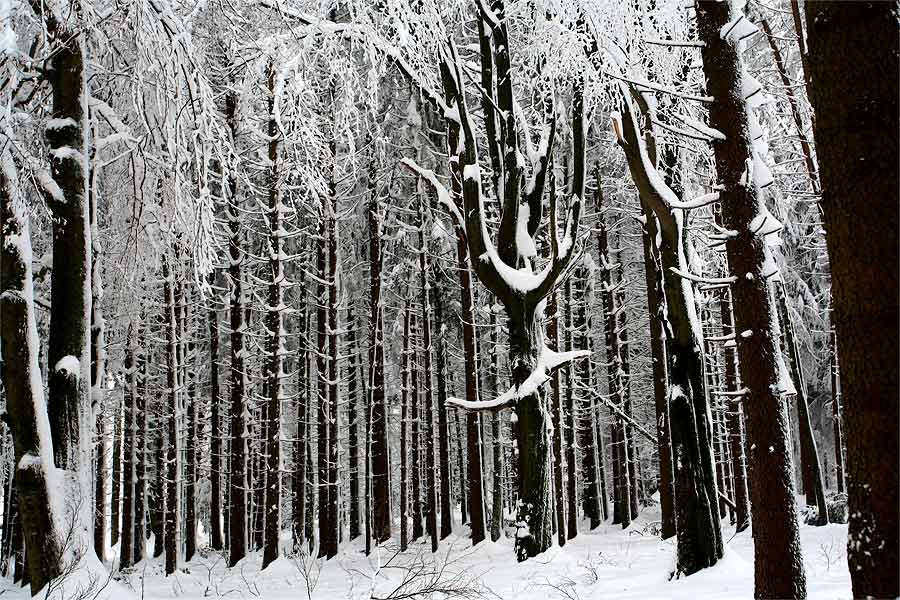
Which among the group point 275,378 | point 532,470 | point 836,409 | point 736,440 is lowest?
point 736,440

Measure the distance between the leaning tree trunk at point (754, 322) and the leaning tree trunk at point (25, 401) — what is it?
579 centimetres

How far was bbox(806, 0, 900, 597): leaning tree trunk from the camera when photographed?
2.39 metres

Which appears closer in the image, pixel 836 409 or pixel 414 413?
pixel 836 409

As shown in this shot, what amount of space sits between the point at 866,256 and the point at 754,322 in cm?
285

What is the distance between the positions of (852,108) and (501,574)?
641cm

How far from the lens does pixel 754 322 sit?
5133mm

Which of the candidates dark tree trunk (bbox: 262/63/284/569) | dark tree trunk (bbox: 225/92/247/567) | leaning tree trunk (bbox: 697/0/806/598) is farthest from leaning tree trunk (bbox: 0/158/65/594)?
dark tree trunk (bbox: 225/92/247/567)

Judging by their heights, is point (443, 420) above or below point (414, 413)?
below

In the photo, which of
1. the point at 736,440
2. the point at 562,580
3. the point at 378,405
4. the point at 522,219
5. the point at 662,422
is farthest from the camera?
the point at 378,405

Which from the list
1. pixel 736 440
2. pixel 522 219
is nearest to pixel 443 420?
pixel 736 440

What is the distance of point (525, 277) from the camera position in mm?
8039

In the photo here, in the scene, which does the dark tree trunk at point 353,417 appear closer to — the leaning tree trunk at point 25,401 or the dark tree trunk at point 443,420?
the dark tree trunk at point 443,420

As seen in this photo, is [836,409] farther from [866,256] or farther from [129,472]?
[129,472]

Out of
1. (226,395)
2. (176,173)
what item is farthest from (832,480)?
(176,173)
